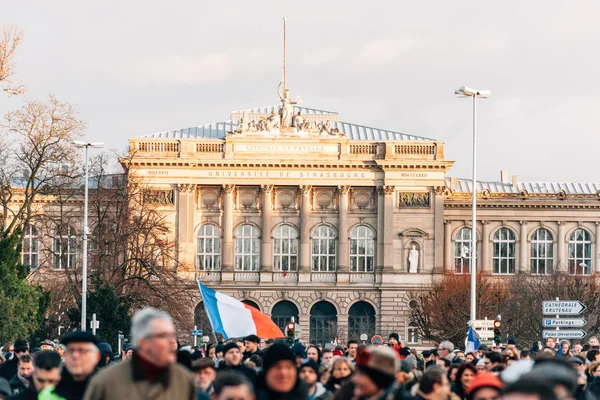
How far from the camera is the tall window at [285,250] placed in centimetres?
10262

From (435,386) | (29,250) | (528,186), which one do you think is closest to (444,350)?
(435,386)

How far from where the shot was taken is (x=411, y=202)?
101 m

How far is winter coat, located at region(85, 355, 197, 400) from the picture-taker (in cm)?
1076

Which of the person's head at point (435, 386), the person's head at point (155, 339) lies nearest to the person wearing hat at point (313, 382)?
the person's head at point (435, 386)

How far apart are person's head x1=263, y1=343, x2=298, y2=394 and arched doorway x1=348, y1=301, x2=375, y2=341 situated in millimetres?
87011

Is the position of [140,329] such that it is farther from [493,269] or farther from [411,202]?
[493,269]

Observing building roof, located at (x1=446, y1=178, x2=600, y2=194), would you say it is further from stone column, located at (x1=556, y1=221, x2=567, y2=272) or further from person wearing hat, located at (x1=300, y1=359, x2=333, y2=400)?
person wearing hat, located at (x1=300, y1=359, x2=333, y2=400)

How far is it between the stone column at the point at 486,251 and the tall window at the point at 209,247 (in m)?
17.2

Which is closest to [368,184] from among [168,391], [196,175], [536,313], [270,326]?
[196,175]

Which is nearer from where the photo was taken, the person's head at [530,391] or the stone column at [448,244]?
the person's head at [530,391]

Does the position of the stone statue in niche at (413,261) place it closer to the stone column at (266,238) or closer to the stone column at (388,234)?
the stone column at (388,234)

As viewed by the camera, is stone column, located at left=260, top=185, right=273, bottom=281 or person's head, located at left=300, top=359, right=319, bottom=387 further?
stone column, located at left=260, top=185, right=273, bottom=281

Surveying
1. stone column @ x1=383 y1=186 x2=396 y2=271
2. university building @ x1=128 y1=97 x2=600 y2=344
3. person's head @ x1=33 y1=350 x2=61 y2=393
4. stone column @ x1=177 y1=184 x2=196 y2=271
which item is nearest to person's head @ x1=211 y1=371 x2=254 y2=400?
person's head @ x1=33 y1=350 x2=61 y2=393

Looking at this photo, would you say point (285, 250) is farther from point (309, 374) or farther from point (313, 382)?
point (313, 382)
